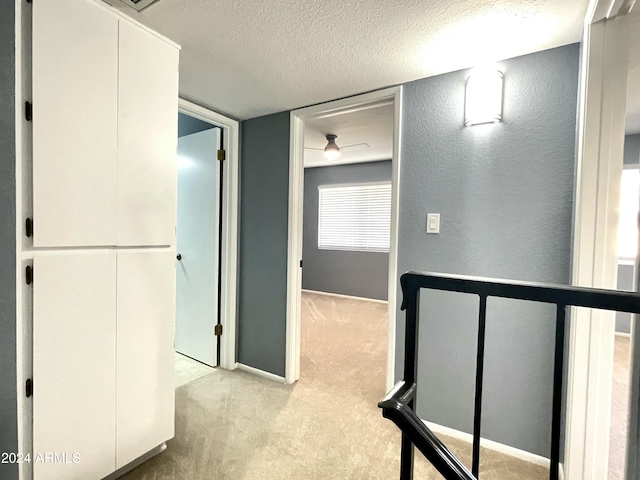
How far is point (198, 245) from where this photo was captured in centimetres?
274

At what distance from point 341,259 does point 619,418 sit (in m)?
3.86

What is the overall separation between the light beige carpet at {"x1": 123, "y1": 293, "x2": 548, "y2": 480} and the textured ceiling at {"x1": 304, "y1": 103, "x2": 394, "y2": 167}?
6.90 feet

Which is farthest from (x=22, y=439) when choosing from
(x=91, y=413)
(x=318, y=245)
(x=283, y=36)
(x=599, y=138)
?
(x=318, y=245)

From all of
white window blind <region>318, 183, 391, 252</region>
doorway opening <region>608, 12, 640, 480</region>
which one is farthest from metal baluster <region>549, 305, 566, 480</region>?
white window blind <region>318, 183, 391, 252</region>

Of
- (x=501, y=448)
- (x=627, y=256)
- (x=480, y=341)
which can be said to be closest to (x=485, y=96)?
(x=480, y=341)

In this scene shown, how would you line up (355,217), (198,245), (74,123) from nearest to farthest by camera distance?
(74,123) → (198,245) → (355,217)

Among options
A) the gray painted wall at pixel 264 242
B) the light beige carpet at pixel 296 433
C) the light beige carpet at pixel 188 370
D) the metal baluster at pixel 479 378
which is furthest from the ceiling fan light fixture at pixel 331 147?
the metal baluster at pixel 479 378

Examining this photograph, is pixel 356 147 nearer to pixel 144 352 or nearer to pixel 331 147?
pixel 331 147

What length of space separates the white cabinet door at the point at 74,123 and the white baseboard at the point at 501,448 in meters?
2.11

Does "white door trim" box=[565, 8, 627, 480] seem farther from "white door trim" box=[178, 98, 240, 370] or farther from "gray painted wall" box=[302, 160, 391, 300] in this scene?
"gray painted wall" box=[302, 160, 391, 300]

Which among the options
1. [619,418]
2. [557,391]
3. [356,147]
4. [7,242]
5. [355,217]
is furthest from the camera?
[355,217]

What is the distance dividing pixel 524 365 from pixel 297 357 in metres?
1.57

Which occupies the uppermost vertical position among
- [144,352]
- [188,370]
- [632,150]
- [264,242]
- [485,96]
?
[632,150]

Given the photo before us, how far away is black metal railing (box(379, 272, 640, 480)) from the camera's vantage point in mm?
601
